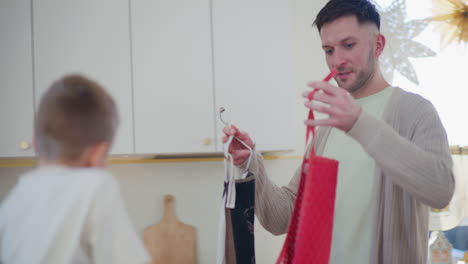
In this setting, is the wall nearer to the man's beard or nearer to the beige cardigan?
the beige cardigan

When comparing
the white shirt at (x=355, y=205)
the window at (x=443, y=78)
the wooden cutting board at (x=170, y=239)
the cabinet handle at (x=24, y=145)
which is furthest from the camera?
the window at (x=443, y=78)

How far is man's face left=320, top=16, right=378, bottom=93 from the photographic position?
1.33 metres

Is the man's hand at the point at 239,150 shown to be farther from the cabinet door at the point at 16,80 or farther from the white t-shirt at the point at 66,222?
the cabinet door at the point at 16,80

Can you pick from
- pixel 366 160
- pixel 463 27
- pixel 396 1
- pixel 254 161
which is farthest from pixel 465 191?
pixel 254 161

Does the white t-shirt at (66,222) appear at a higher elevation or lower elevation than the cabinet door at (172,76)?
lower

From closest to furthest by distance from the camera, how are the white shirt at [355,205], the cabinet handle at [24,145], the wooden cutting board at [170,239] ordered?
1. the white shirt at [355,205]
2. the cabinet handle at [24,145]
3. the wooden cutting board at [170,239]

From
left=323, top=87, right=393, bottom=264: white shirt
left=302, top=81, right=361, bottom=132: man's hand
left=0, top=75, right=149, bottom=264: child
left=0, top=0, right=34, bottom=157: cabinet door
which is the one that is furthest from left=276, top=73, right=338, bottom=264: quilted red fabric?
left=0, top=0, right=34, bottom=157: cabinet door

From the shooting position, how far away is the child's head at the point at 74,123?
1.74 ft

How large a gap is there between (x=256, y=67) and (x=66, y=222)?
1.55 meters

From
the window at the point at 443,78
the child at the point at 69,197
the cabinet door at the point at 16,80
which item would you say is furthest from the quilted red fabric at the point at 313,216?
the window at the point at 443,78

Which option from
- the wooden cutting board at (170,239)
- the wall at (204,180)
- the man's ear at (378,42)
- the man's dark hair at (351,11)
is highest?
the man's dark hair at (351,11)

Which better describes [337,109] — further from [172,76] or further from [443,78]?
[443,78]

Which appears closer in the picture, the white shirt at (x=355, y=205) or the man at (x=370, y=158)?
the man at (x=370, y=158)

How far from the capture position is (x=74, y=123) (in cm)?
53
